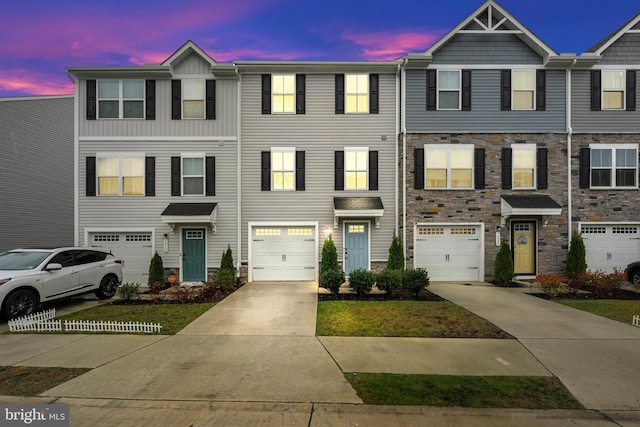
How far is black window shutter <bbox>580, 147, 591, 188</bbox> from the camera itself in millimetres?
12578

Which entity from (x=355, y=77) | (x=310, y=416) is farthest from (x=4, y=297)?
(x=355, y=77)

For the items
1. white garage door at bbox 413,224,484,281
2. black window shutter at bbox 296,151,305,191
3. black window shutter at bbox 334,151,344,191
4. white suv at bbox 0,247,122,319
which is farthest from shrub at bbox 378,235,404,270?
white suv at bbox 0,247,122,319

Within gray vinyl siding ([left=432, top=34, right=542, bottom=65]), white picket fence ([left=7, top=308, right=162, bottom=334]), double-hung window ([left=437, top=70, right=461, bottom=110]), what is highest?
gray vinyl siding ([left=432, top=34, right=542, bottom=65])

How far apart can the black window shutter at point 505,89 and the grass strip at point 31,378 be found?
15.1 meters

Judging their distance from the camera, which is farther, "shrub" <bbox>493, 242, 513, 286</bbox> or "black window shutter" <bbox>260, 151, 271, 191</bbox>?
"black window shutter" <bbox>260, 151, 271, 191</bbox>

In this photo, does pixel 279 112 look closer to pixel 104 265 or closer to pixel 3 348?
pixel 104 265

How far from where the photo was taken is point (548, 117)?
41.3ft

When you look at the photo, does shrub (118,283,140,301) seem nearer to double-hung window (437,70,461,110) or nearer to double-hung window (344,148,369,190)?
double-hung window (344,148,369,190)

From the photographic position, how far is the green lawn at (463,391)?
12.7 feet

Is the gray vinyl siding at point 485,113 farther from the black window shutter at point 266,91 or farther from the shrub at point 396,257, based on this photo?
the black window shutter at point 266,91

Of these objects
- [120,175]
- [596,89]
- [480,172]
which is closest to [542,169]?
[480,172]

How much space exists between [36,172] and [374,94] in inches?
730

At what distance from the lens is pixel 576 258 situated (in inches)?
472

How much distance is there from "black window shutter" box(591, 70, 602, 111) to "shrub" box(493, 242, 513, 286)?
6.81 metres
